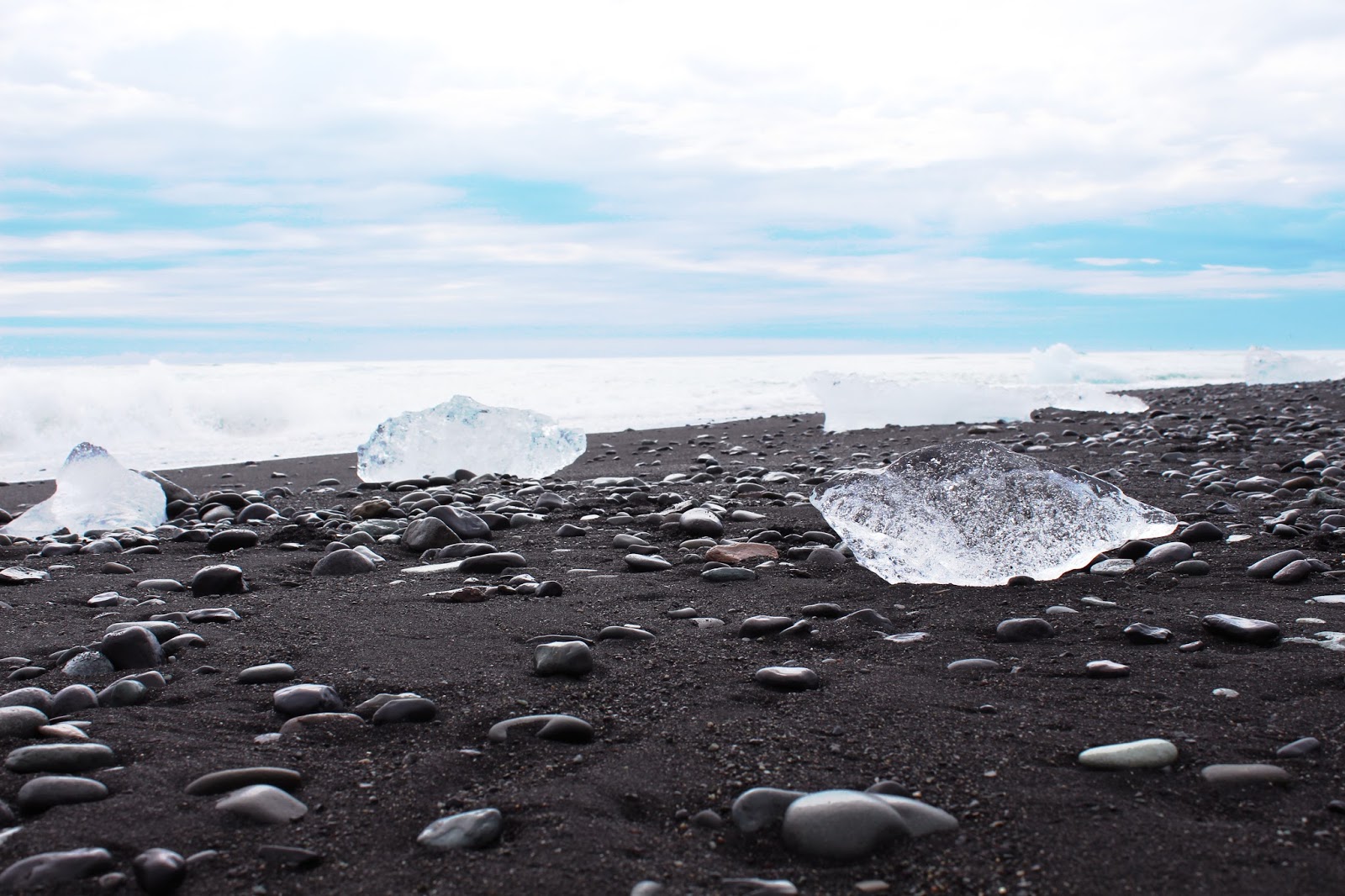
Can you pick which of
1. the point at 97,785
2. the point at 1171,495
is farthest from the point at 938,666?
the point at 1171,495

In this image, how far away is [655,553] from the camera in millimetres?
3828

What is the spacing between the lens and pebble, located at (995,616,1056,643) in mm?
2455

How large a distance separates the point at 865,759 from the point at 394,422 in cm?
671

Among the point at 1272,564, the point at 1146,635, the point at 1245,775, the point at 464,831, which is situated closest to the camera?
the point at 464,831

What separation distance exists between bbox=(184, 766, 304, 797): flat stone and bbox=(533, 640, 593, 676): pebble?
685 millimetres

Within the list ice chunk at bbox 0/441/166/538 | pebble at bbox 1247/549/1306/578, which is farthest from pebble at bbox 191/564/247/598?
pebble at bbox 1247/549/1306/578

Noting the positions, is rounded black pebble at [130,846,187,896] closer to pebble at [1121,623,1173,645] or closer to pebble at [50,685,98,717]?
pebble at [50,685,98,717]

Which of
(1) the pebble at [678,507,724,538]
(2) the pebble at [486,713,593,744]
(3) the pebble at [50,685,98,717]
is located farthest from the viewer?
(1) the pebble at [678,507,724,538]

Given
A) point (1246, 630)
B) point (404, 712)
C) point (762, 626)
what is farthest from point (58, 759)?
point (1246, 630)

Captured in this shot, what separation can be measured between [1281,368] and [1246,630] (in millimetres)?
22668

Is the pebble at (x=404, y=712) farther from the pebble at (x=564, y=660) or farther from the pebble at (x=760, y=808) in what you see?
the pebble at (x=760, y=808)

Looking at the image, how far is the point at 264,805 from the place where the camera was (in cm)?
154

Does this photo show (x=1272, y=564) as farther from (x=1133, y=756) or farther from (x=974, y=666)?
(x=1133, y=756)

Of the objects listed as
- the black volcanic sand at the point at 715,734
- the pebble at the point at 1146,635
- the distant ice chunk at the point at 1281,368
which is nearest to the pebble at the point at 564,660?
the black volcanic sand at the point at 715,734
